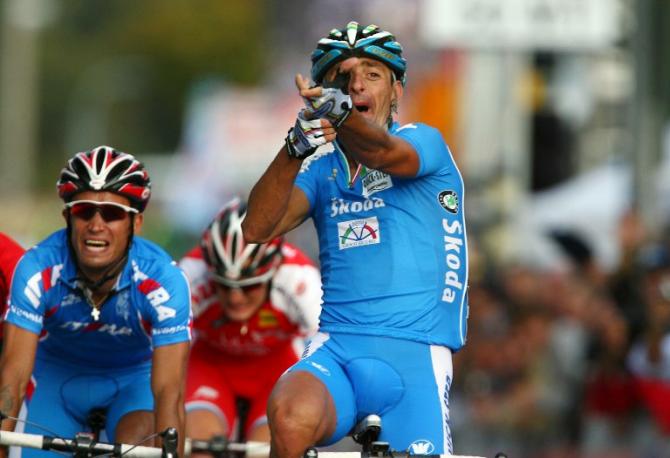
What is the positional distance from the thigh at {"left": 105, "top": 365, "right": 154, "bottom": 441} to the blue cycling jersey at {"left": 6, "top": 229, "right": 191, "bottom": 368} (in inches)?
8.1

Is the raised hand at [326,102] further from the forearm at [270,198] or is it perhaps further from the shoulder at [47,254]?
the shoulder at [47,254]

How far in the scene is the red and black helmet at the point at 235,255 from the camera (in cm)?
991

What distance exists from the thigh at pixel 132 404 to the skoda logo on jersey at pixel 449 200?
7.72ft

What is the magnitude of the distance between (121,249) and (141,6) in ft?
315

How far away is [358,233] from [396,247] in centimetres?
21

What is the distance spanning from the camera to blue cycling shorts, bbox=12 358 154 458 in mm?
9148

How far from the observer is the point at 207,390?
10.4 m

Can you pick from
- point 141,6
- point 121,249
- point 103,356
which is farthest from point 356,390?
point 141,6

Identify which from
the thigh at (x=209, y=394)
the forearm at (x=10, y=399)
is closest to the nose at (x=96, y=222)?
the forearm at (x=10, y=399)

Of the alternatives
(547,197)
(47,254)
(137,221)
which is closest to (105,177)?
(137,221)

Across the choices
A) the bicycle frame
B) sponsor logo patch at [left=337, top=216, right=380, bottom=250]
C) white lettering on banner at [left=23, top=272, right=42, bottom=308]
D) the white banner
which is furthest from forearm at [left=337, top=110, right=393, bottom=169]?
the white banner

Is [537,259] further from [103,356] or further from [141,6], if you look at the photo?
[141,6]

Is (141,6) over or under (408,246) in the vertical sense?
over

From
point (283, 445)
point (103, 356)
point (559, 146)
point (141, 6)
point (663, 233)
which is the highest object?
point (141, 6)
